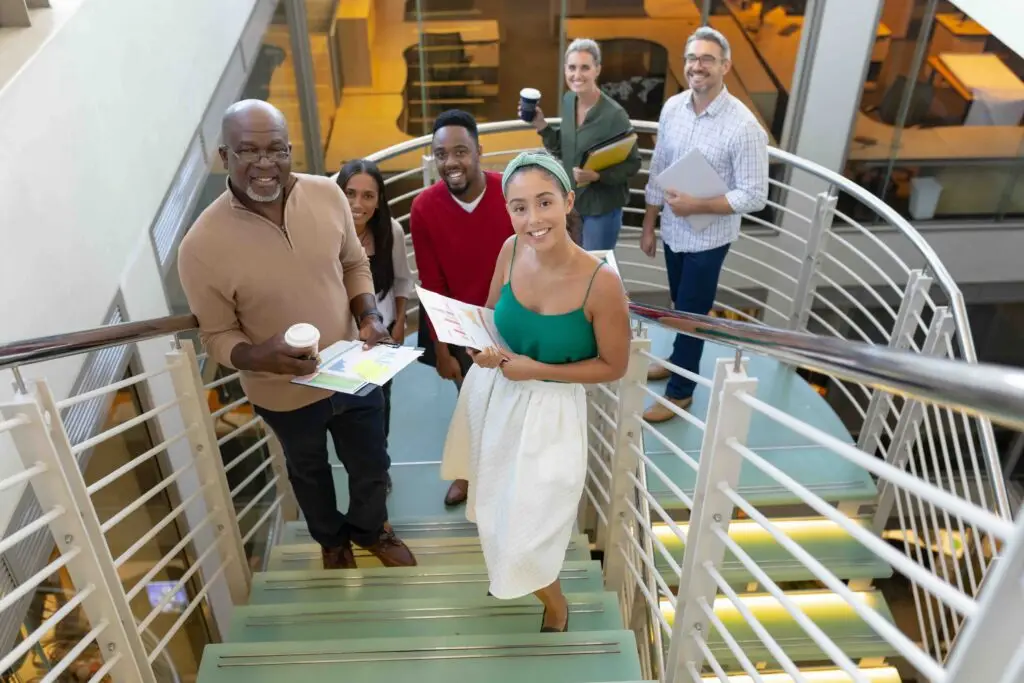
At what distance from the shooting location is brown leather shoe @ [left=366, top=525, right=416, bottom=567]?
2.69 m

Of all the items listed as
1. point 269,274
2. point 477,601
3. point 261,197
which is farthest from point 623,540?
point 261,197

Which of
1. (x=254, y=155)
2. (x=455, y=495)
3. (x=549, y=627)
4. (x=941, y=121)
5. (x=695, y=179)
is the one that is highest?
(x=254, y=155)

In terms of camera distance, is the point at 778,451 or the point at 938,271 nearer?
the point at 938,271

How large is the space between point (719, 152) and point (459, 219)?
1142 millimetres

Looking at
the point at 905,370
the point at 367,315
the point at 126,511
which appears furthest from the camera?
the point at 367,315

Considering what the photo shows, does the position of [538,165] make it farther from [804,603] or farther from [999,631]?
[804,603]

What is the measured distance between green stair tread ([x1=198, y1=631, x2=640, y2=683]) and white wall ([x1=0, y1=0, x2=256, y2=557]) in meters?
0.77

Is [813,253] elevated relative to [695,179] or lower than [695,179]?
lower

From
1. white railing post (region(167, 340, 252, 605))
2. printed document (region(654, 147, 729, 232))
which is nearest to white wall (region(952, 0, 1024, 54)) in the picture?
printed document (region(654, 147, 729, 232))

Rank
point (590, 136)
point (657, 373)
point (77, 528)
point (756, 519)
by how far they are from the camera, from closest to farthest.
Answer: point (756, 519) < point (77, 528) < point (590, 136) < point (657, 373)

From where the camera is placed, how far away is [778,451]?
135 inches

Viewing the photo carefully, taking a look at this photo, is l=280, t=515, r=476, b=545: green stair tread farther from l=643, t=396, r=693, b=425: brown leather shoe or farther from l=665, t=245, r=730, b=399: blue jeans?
l=665, t=245, r=730, b=399: blue jeans

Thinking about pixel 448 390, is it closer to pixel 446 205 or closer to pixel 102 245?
pixel 446 205

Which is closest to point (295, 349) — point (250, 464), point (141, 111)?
point (141, 111)
